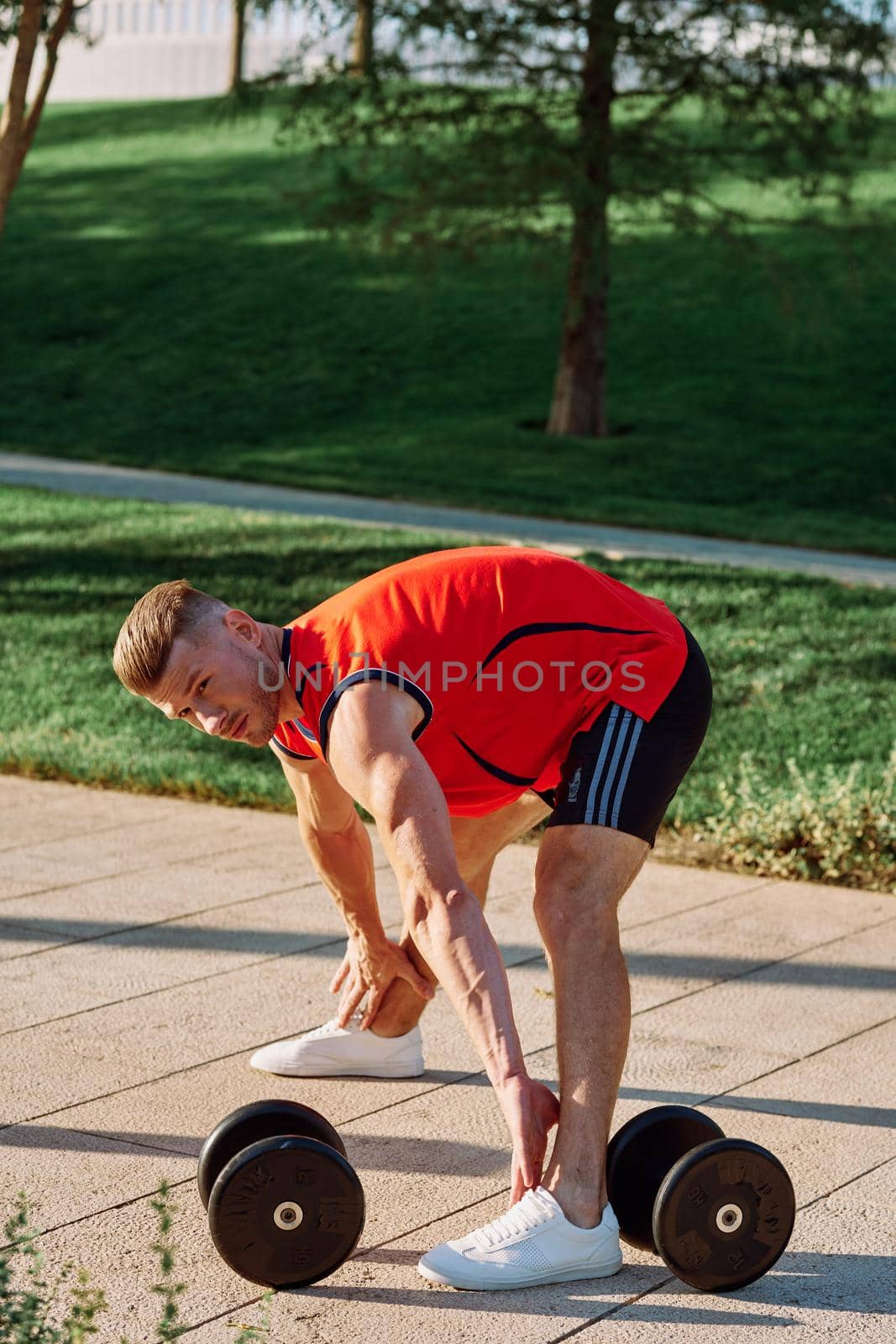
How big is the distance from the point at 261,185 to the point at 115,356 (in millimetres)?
8777

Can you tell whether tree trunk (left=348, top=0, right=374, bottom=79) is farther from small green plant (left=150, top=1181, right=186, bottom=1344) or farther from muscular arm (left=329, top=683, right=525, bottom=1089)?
small green plant (left=150, top=1181, right=186, bottom=1344)

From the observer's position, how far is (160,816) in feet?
21.6

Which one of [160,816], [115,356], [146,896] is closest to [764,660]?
[160,816]

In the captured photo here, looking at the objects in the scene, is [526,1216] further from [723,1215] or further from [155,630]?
[155,630]

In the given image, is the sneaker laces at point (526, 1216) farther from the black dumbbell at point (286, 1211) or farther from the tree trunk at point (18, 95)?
the tree trunk at point (18, 95)

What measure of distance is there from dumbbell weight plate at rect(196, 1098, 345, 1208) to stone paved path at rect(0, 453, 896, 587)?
755 centimetres

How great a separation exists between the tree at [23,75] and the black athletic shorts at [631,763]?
22.5ft

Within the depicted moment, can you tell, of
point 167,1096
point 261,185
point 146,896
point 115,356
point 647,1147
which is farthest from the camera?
point 261,185

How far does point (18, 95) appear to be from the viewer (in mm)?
8992

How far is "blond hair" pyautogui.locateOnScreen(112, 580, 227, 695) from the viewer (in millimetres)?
3090

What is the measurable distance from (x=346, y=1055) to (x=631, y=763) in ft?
4.30

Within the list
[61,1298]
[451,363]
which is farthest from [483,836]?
[451,363]

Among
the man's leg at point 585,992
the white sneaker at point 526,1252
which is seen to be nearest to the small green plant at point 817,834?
the man's leg at point 585,992

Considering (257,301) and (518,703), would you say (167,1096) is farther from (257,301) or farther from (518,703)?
(257,301)
